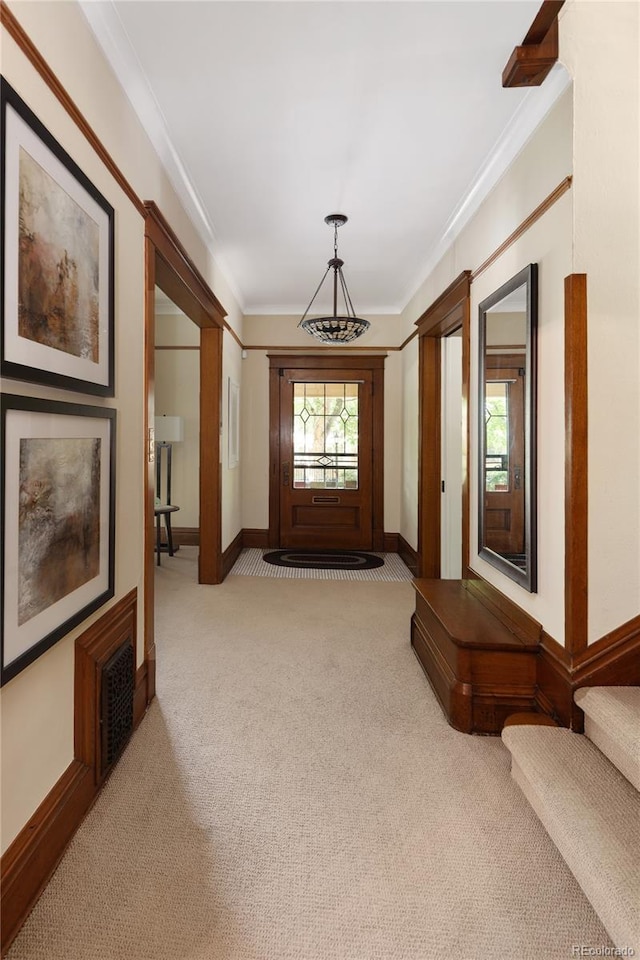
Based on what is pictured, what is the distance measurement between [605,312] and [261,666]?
92.8 inches

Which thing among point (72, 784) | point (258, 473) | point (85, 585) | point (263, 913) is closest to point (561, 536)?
point (263, 913)

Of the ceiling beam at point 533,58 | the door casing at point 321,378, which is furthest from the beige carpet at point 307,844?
the door casing at point 321,378

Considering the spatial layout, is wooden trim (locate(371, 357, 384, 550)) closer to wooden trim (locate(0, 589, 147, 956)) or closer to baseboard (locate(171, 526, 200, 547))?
baseboard (locate(171, 526, 200, 547))

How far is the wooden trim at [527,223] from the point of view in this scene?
2.05 m

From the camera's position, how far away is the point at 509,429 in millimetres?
2598

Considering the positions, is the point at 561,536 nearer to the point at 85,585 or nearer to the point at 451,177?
the point at 85,585

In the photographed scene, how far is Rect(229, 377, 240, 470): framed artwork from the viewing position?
5.01m

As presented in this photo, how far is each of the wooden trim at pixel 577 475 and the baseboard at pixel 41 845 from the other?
70.8 inches

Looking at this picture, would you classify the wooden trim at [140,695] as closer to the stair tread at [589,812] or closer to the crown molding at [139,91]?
the stair tread at [589,812]

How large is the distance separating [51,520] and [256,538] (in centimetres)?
448

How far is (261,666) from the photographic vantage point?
2.85 meters

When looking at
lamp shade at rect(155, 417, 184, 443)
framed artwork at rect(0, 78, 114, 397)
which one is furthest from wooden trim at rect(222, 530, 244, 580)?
framed artwork at rect(0, 78, 114, 397)

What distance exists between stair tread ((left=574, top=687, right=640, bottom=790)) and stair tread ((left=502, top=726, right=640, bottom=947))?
4cm

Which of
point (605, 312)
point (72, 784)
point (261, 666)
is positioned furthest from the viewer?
point (261, 666)
